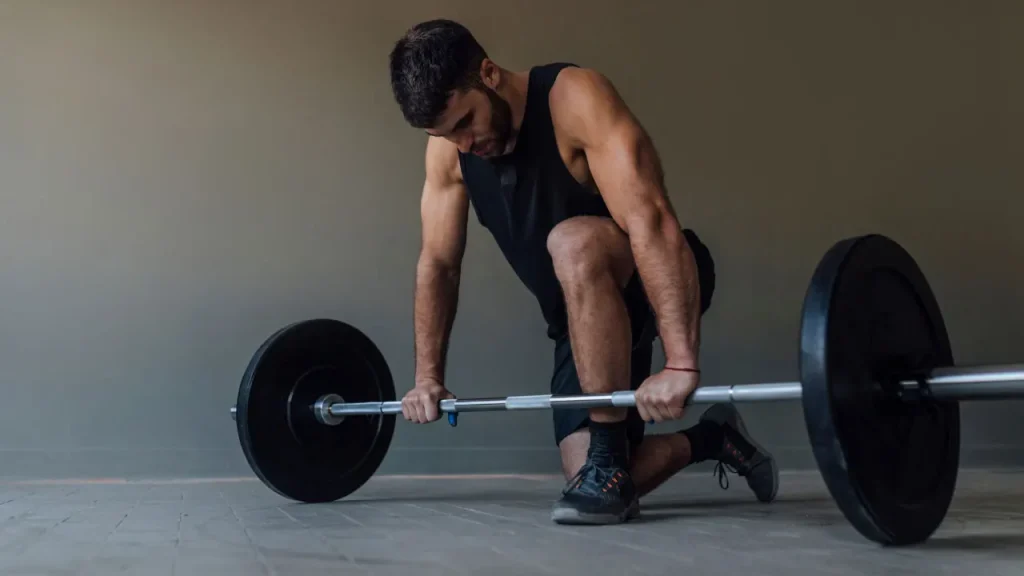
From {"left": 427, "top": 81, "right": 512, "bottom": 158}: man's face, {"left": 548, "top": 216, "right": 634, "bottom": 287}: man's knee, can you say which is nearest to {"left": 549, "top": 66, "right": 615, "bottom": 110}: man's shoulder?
{"left": 427, "top": 81, "right": 512, "bottom": 158}: man's face

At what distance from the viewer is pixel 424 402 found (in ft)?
7.01

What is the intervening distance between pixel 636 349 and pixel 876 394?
2.91 ft

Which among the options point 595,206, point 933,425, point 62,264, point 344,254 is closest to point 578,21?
point 344,254

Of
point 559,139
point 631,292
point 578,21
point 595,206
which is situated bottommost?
point 631,292

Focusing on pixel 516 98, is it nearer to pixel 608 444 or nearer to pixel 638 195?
pixel 638 195

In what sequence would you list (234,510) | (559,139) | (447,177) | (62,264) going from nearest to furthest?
(559,139)
(234,510)
(447,177)
(62,264)

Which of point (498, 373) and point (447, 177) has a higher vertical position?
point (447, 177)

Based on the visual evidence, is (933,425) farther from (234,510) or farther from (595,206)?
(234,510)

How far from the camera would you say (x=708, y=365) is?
3.29 meters

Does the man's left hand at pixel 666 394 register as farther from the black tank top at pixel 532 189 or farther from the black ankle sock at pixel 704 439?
the black ankle sock at pixel 704 439

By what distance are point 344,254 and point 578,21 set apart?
1.16 metres

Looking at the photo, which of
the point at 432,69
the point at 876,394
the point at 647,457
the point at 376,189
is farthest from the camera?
the point at 376,189

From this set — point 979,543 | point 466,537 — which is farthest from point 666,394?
point 979,543

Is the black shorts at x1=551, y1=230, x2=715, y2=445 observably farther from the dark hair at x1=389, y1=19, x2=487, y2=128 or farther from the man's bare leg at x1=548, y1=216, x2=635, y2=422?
the dark hair at x1=389, y1=19, x2=487, y2=128
